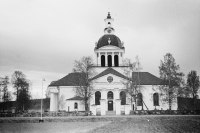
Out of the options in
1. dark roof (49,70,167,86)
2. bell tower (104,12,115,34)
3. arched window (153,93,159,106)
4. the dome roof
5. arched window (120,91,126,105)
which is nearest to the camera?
arched window (120,91,126,105)

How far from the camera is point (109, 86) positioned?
54.5m

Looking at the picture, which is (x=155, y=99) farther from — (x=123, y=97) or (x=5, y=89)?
(x=5, y=89)

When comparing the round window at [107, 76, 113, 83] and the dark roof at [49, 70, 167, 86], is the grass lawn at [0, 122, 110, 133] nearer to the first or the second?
the dark roof at [49, 70, 167, 86]

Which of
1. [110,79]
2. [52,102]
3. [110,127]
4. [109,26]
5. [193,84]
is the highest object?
[109,26]

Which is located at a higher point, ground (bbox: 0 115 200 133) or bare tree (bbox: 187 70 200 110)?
bare tree (bbox: 187 70 200 110)

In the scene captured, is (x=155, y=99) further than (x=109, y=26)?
No

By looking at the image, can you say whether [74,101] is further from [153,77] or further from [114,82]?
[153,77]

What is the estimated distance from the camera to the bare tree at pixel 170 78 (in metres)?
48.0

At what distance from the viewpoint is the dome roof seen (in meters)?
63.4

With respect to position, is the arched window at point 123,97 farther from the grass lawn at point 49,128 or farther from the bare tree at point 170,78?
the grass lawn at point 49,128

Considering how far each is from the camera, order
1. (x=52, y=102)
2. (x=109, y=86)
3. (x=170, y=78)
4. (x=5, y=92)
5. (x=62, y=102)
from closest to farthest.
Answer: (x=170, y=78), (x=109, y=86), (x=62, y=102), (x=52, y=102), (x=5, y=92)

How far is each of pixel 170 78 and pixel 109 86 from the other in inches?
509

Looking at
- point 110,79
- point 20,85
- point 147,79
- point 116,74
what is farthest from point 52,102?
point 147,79

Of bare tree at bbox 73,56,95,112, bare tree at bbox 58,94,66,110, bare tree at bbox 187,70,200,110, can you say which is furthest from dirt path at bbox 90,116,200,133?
bare tree at bbox 187,70,200,110
